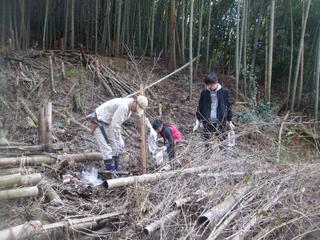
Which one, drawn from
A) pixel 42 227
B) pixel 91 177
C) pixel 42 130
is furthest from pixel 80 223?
pixel 42 130

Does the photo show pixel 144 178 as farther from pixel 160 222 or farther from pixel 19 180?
pixel 19 180

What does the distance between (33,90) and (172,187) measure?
15.4 feet

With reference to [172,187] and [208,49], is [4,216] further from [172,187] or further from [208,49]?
[208,49]

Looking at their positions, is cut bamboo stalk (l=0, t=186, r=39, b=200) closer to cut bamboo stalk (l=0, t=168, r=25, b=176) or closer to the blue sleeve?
cut bamboo stalk (l=0, t=168, r=25, b=176)

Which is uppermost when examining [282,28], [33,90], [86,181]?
[282,28]

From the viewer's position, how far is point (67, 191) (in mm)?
4965

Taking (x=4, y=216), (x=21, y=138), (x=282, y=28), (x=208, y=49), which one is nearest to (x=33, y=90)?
(x=21, y=138)

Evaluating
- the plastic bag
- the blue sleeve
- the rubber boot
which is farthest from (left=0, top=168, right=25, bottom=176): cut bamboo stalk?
the blue sleeve

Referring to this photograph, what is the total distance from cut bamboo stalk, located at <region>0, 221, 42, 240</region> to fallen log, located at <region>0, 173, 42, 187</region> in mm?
670

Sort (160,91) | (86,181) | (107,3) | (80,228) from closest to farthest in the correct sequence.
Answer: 1. (80,228)
2. (86,181)
3. (160,91)
4. (107,3)

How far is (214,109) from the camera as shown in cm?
646

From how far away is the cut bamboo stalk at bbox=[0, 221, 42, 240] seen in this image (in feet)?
11.3

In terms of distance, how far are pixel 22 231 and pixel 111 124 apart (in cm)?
244

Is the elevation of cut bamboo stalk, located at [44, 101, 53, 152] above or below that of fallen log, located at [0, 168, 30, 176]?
above
